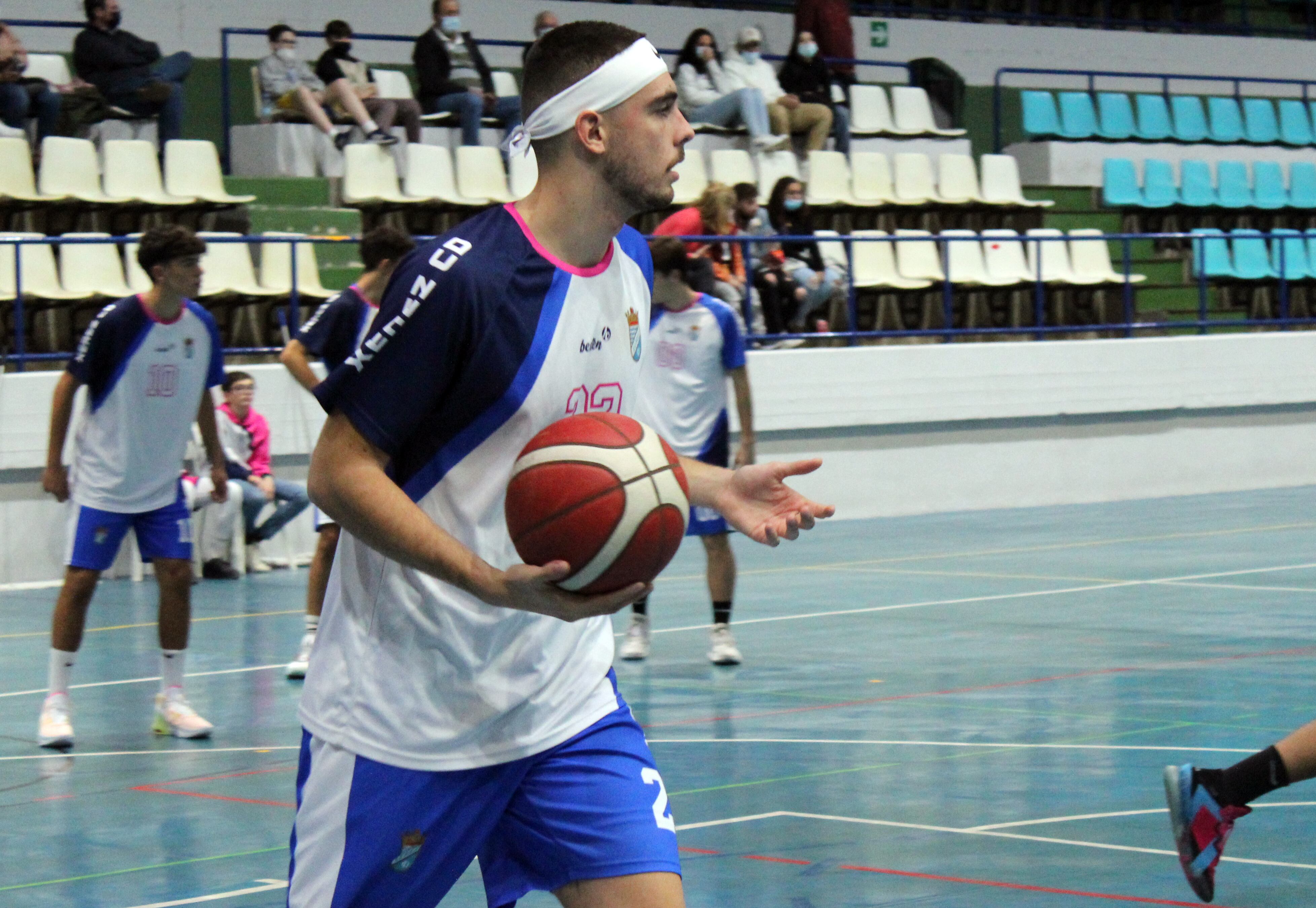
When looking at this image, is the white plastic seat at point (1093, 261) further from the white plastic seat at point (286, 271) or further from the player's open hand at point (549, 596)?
the player's open hand at point (549, 596)

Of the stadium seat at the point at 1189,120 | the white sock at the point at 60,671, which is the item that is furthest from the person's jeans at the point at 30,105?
the stadium seat at the point at 1189,120

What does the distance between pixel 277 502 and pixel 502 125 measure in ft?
21.2

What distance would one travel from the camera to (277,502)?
14898 millimetres

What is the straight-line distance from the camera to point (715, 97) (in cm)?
2073

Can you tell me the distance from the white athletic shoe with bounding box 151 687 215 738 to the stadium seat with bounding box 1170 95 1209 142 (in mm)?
20819

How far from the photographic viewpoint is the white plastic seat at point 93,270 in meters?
15.2

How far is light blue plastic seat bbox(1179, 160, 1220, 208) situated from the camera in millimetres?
24797

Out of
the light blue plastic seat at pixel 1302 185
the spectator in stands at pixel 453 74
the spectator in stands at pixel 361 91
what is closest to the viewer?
the spectator in stands at pixel 361 91

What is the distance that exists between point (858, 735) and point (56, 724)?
10.8ft

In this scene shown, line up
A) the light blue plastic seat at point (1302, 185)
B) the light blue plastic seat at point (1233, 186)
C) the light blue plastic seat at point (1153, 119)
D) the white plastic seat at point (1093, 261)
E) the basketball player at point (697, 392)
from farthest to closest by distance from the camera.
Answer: the light blue plastic seat at point (1153, 119) < the light blue plastic seat at point (1302, 185) < the light blue plastic seat at point (1233, 186) < the white plastic seat at point (1093, 261) < the basketball player at point (697, 392)

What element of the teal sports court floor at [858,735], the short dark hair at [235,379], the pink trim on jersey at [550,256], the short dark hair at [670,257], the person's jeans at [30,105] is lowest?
the teal sports court floor at [858,735]

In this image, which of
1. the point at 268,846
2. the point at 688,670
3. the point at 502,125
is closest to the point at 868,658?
the point at 688,670

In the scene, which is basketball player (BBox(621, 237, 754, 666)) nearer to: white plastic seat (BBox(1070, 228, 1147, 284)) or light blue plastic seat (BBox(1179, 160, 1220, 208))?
white plastic seat (BBox(1070, 228, 1147, 284))

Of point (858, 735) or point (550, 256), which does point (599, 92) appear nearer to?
point (550, 256)
